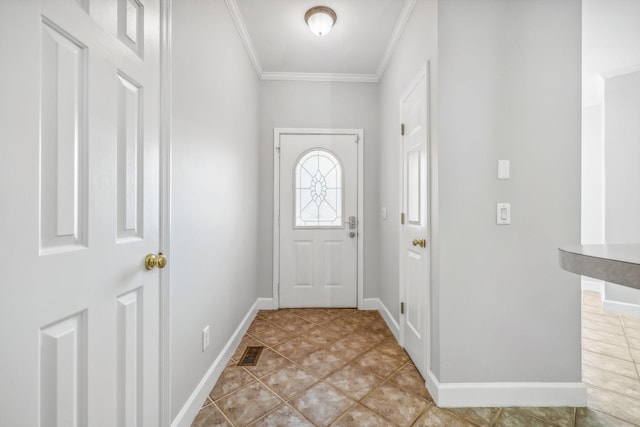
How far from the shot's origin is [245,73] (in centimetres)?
260

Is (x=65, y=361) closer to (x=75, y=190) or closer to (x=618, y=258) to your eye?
(x=75, y=190)

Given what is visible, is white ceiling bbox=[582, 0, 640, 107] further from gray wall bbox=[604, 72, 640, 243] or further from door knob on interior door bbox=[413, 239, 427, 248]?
door knob on interior door bbox=[413, 239, 427, 248]

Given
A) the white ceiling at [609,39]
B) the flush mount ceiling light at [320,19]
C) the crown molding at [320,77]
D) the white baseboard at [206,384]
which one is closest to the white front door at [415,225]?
the flush mount ceiling light at [320,19]

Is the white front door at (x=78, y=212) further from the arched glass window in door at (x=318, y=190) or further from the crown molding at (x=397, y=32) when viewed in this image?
the arched glass window in door at (x=318, y=190)

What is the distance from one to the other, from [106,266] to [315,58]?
2.70 meters

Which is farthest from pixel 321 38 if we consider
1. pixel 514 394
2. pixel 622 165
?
pixel 622 165

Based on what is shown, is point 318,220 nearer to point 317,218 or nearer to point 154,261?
point 317,218

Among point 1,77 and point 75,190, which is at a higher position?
point 1,77

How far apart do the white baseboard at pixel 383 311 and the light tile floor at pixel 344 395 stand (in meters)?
0.13

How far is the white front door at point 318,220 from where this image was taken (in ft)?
10.4

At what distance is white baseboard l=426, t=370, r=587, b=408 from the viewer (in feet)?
5.20

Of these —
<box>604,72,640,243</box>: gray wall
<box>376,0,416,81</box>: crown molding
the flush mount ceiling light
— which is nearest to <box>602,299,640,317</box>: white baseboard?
<box>604,72,640,243</box>: gray wall

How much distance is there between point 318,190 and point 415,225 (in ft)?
4.60

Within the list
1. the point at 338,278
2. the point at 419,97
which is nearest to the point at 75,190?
the point at 419,97
